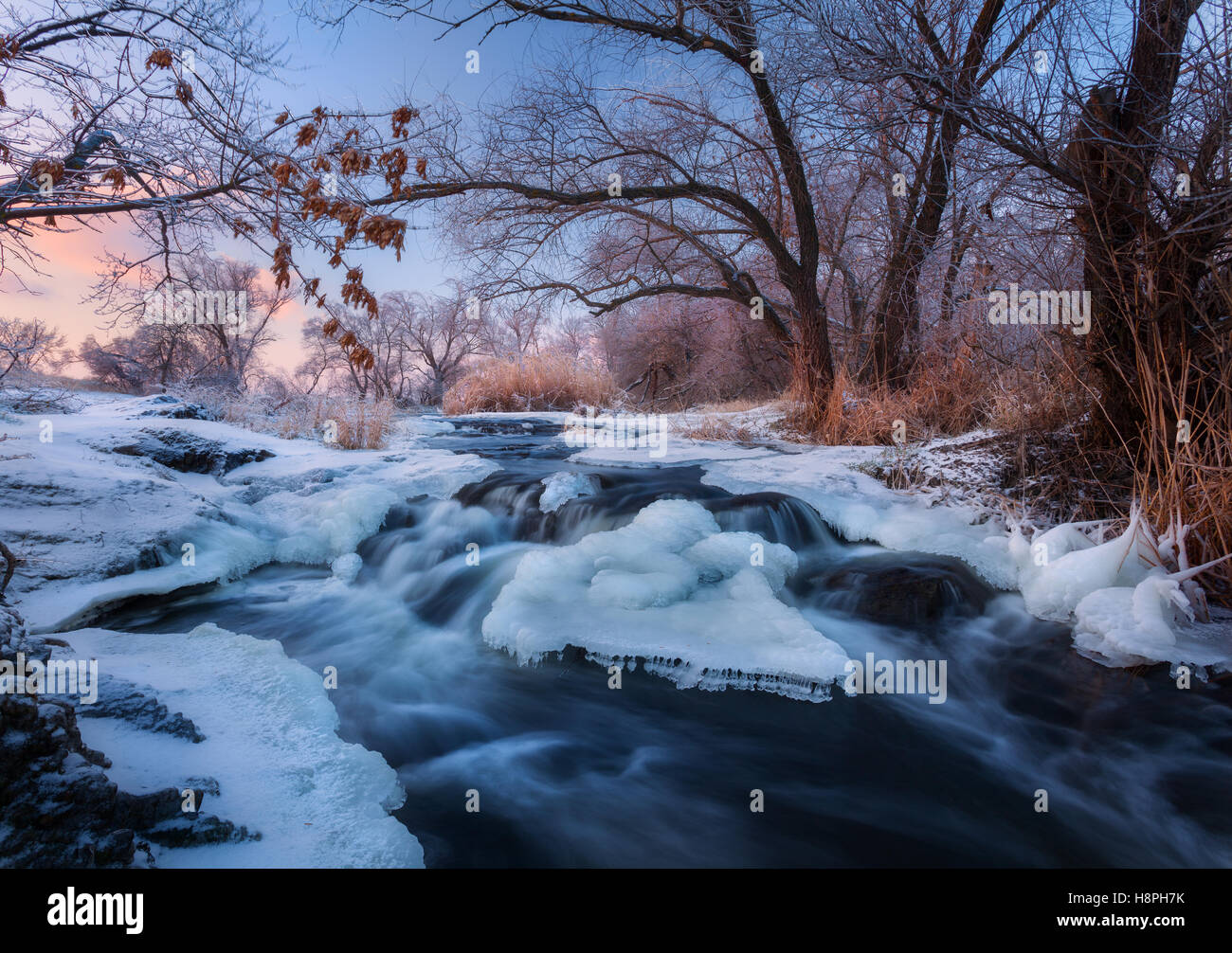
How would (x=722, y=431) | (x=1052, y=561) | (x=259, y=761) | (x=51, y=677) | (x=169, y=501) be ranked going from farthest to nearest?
1. (x=722, y=431)
2. (x=169, y=501)
3. (x=1052, y=561)
4. (x=259, y=761)
5. (x=51, y=677)

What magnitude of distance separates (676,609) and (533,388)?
992 centimetres

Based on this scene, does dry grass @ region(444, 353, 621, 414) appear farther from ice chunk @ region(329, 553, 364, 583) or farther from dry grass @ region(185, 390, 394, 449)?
ice chunk @ region(329, 553, 364, 583)

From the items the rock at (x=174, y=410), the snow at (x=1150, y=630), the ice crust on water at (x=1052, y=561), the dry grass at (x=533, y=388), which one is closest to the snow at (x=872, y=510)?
the ice crust on water at (x=1052, y=561)

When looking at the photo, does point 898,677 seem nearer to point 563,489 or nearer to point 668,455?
point 563,489

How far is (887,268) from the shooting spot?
7.57 metres

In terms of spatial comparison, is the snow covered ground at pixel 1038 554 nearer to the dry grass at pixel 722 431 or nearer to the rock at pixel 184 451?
the dry grass at pixel 722 431

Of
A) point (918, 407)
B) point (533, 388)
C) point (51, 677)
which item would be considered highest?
point (533, 388)

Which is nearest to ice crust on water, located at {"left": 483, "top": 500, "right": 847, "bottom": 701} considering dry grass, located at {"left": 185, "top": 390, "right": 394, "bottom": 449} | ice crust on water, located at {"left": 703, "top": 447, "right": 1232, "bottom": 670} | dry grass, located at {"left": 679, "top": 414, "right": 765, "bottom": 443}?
ice crust on water, located at {"left": 703, "top": 447, "right": 1232, "bottom": 670}

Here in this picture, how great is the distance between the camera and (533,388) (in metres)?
12.7

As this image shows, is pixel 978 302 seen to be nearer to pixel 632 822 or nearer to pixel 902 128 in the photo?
pixel 902 128

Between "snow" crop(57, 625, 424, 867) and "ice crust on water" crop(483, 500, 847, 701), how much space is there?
1.05 metres

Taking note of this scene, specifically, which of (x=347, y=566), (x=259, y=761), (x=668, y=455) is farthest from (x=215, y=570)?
(x=668, y=455)
